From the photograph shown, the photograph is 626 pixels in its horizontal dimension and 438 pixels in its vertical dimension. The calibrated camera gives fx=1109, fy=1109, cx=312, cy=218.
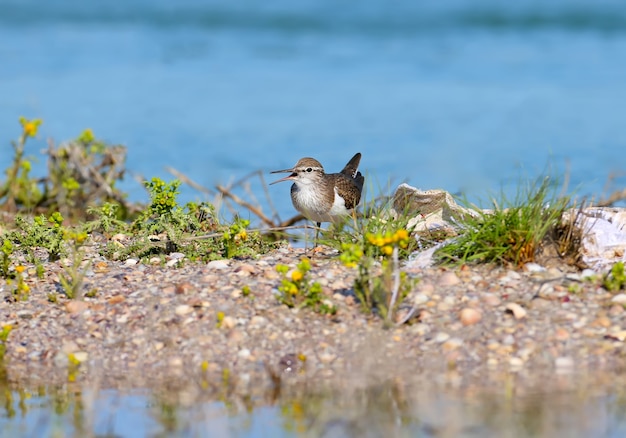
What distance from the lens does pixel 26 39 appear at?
22.7 m

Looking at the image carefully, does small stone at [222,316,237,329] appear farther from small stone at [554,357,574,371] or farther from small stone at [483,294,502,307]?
small stone at [554,357,574,371]

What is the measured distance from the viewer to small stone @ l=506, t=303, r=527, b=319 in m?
6.49

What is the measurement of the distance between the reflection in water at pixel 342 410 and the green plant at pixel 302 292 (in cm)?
80

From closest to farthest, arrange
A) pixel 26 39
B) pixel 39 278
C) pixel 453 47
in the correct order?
1. pixel 39 278
2. pixel 453 47
3. pixel 26 39

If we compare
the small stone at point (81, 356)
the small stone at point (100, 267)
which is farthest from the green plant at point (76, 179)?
the small stone at point (81, 356)

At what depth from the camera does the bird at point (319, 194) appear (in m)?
9.22

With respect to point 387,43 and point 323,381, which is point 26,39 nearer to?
point 387,43

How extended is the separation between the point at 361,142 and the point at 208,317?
8.27 m

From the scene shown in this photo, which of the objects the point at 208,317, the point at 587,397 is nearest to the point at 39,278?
the point at 208,317

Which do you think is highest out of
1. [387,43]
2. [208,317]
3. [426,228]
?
[387,43]

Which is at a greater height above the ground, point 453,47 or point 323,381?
point 453,47

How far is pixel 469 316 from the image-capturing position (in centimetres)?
650

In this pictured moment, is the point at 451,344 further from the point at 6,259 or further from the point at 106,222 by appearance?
the point at 6,259

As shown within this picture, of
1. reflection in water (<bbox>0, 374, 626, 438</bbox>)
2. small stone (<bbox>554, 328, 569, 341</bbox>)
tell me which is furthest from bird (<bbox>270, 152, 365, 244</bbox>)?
reflection in water (<bbox>0, 374, 626, 438</bbox>)
